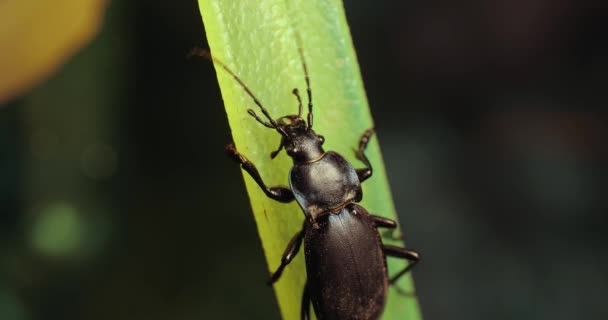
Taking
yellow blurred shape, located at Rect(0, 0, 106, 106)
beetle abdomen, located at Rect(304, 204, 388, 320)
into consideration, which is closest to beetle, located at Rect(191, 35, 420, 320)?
beetle abdomen, located at Rect(304, 204, 388, 320)

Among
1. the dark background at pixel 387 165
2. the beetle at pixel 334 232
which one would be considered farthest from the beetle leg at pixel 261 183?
the dark background at pixel 387 165

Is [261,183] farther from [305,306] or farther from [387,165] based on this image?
[387,165]

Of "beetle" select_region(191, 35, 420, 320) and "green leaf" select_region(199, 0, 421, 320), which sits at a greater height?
"green leaf" select_region(199, 0, 421, 320)

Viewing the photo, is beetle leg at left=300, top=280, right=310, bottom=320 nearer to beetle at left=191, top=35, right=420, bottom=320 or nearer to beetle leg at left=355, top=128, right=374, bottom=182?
beetle at left=191, top=35, right=420, bottom=320

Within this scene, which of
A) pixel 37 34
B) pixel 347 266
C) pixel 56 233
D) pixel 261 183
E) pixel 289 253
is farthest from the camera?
pixel 56 233

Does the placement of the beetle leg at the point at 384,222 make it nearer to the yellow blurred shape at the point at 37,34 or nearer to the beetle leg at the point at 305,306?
the beetle leg at the point at 305,306

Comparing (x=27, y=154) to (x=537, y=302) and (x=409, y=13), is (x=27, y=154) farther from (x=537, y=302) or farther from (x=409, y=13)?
(x=537, y=302)

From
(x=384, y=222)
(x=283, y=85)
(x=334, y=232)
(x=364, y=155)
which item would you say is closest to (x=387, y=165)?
(x=334, y=232)
